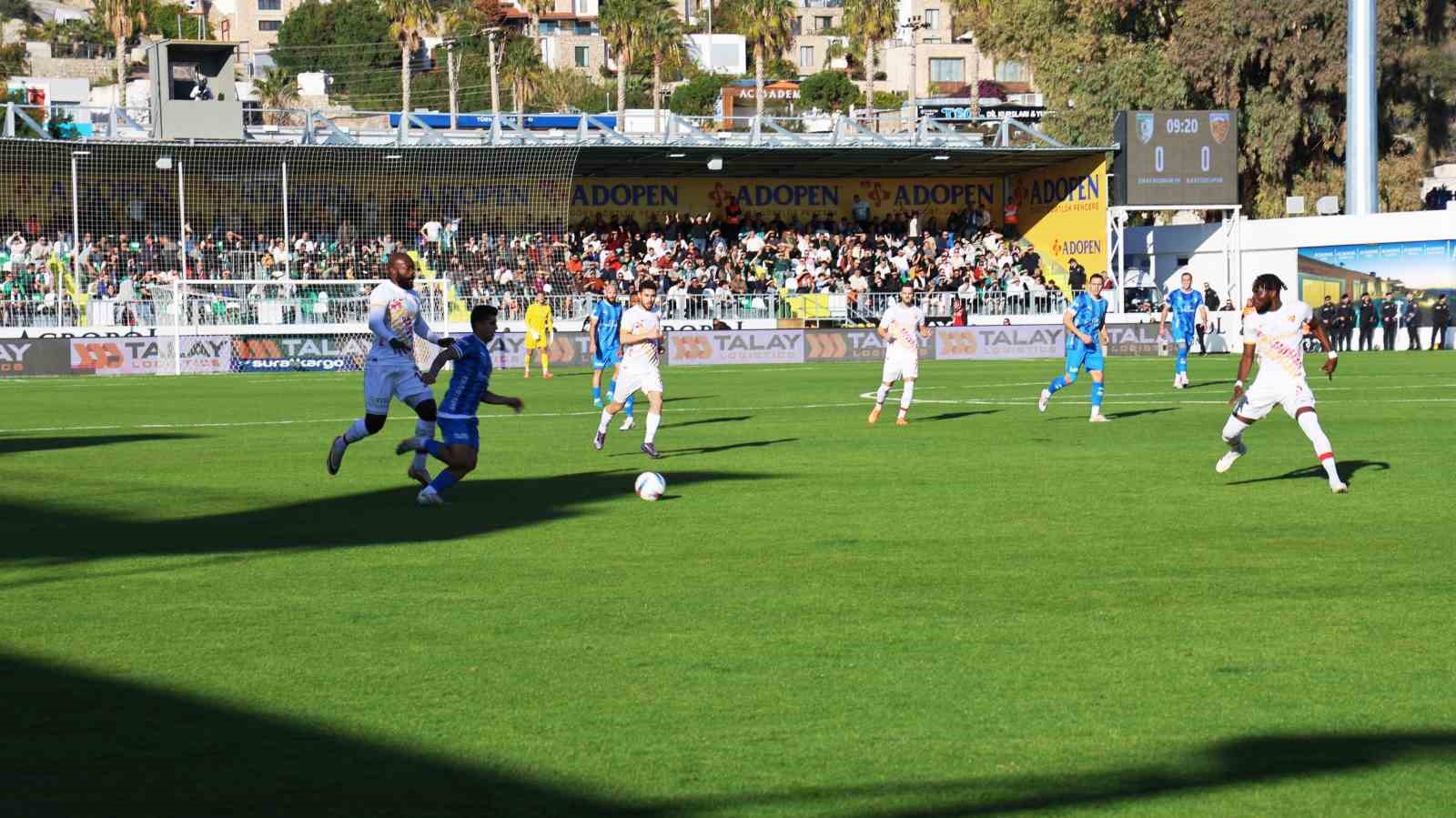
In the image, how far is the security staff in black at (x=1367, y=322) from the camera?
2072 inches

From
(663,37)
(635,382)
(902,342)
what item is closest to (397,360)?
(635,382)

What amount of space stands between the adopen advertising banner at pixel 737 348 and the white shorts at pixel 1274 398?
3143 centimetres

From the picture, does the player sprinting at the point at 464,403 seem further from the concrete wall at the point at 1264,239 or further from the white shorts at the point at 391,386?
the concrete wall at the point at 1264,239

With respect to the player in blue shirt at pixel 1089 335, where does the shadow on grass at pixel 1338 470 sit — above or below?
below

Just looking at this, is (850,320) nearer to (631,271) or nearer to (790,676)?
(631,271)

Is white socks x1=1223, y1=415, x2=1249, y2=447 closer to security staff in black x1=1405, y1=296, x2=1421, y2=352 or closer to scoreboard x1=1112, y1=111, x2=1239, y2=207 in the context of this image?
security staff in black x1=1405, y1=296, x2=1421, y2=352

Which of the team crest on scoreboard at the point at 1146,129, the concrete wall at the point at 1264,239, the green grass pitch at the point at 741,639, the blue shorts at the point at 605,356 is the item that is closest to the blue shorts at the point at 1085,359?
the green grass pitch at the point at 741,639

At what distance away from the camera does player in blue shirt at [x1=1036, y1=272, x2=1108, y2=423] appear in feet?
78.5

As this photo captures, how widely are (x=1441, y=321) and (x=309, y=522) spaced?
45432mm

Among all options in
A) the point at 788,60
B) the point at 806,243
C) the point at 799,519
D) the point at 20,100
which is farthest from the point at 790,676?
the point at 788,60

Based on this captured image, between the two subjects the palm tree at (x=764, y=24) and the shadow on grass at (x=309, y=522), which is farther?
the palm tree at (x=764, y=24)

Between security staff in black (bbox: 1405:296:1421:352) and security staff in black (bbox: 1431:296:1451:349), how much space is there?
1.44ft

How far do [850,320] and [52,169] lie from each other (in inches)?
891

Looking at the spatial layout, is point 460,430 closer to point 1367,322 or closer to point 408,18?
point 1367,322
